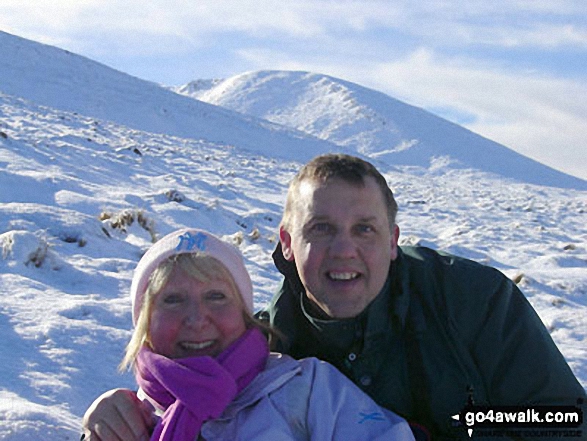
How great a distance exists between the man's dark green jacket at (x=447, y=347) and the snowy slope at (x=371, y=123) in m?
38.9

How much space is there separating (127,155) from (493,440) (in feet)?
40.7

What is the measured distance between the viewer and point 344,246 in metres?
2.28

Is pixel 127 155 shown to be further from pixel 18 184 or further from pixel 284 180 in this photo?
pixel 18 184

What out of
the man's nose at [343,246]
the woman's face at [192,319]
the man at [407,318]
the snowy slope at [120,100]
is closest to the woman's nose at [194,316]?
the woman's face at [192,319]

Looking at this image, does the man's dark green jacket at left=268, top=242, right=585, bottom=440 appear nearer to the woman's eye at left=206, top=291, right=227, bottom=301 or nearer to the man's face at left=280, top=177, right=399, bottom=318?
the man's face at left=280, top=177, right=399, bottom=318

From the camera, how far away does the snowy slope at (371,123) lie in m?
43.9

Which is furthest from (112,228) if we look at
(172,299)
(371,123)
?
(371,123)

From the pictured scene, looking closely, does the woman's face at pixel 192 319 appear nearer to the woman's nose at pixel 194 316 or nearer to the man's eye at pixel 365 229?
the woman's nose at pixel 194 316

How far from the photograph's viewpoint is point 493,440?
87.7 inches

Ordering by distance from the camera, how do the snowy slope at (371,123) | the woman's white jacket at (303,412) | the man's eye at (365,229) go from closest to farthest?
1. the woman's white jacket at (303,412)
2. the man's eye at (365,229)
3. the snowy slope at (371,123)

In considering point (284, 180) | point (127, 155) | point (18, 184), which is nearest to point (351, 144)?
point (284, 180)

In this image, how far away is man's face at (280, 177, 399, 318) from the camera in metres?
2.30

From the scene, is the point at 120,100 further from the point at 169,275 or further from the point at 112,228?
the point at 169,275

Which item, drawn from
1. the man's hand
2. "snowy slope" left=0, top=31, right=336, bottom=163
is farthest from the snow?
the man's hand
